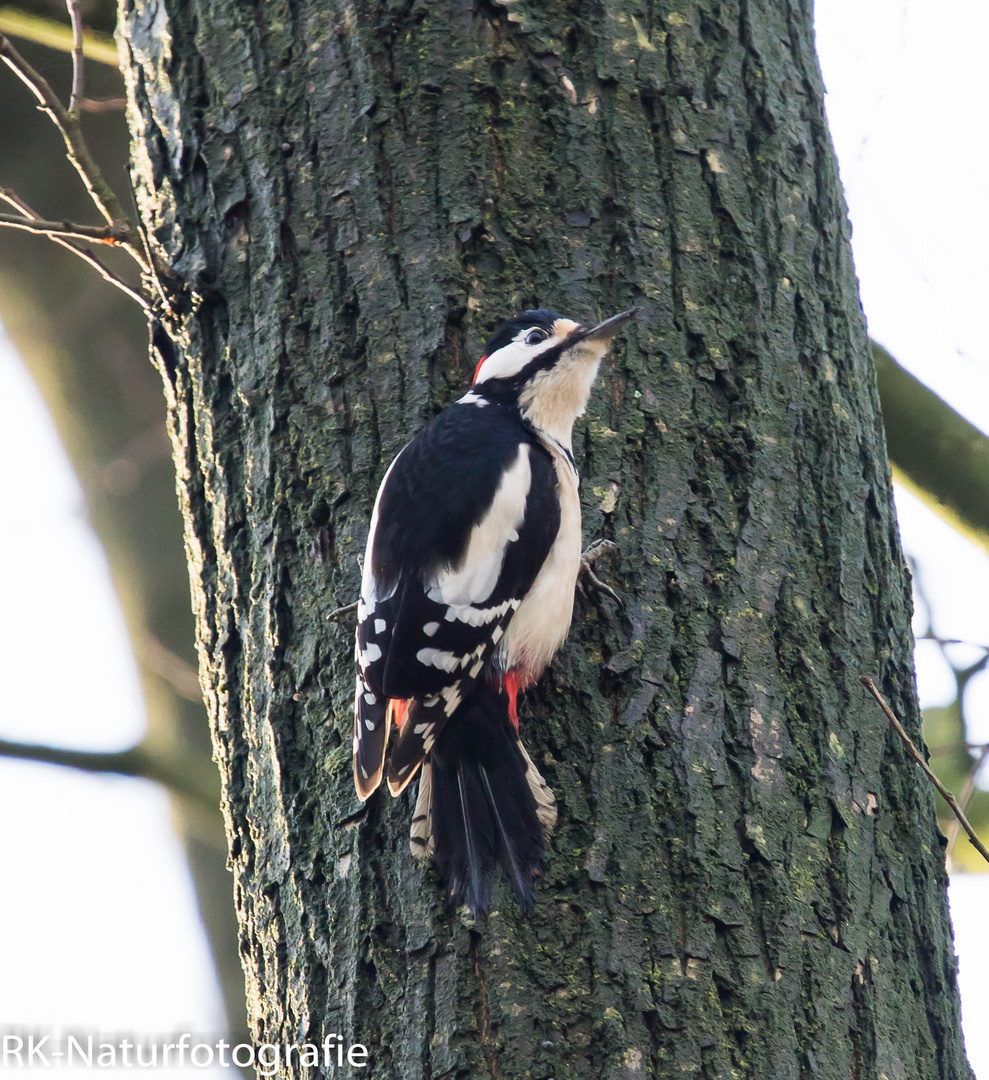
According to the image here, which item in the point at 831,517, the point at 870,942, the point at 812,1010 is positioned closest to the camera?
the point at 812,1010

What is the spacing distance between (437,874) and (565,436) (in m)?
1.21

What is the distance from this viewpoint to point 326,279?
2217 mm

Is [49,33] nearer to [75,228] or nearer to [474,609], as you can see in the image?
[75,228]

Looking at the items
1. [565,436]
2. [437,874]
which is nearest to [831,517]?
[565,436]

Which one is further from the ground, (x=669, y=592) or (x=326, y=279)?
(x=326, y=279)

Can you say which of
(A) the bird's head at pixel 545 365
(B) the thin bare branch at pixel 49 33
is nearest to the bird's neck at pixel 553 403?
(A) the bird's head at pixel 545 365

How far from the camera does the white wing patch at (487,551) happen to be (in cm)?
218

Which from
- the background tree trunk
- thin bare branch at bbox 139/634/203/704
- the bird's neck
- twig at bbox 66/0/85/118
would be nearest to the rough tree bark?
twig at bbox 66/0/85/118

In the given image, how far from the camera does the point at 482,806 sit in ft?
6.38

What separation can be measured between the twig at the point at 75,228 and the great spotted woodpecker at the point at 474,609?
776mm

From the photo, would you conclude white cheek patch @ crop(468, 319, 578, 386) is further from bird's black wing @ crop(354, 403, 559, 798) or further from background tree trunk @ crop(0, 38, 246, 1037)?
background tree trunk @ crop(0, 38, 246, 1037)

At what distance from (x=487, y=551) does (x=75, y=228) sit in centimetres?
108

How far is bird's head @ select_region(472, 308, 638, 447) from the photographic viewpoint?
7.27 feet

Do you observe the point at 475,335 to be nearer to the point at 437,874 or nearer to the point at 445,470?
the point at 445,470
